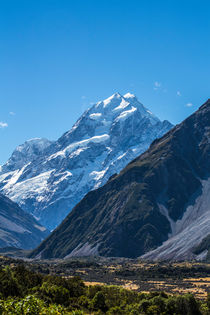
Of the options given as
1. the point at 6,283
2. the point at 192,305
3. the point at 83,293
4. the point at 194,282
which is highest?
the point at 6,283

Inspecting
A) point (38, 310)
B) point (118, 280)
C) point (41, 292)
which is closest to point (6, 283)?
point (41, 292)

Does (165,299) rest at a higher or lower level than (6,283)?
lower

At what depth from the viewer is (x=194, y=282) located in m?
180

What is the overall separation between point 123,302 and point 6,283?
25560 millimetres

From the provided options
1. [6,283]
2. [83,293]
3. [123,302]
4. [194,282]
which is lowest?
[194,282]

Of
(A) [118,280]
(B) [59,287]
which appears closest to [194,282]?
(A) [118,280]

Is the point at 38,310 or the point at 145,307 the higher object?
the point at 38,310

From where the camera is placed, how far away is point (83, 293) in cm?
9369

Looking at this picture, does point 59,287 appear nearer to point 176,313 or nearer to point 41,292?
point 41,292

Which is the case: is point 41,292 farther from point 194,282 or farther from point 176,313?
point 194,282

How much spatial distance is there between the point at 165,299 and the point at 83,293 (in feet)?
56.8

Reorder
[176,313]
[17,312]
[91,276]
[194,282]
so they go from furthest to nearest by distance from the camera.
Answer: [91,276], [194,282], [176,313], [17,312]

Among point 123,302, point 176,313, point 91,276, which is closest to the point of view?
point 176,313

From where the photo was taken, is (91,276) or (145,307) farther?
(91,276)
